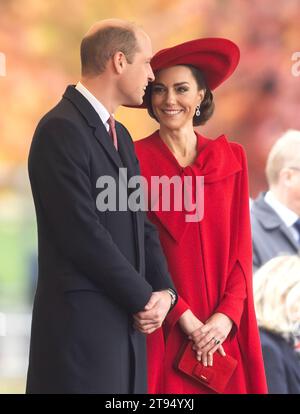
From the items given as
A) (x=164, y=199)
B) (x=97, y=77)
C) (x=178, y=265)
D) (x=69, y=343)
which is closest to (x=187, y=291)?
(x=178, y=265)

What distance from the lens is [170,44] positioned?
10.9ft

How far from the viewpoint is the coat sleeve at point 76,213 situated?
7.13 feet

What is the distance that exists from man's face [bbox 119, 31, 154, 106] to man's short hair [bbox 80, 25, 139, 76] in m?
0.03

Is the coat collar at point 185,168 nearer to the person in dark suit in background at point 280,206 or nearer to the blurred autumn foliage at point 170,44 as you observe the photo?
the blurred autumn foliage at point 170,44

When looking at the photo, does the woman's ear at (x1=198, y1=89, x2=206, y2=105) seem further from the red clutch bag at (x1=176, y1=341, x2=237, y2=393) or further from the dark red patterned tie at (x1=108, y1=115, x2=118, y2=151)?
the red clutch bag at (x1=176, y1=341, x2=237, y2=393)

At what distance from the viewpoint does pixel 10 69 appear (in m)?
3.30

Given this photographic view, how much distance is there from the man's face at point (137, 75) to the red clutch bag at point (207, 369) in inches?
30.5

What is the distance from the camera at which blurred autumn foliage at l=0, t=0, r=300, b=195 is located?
10.8 ft

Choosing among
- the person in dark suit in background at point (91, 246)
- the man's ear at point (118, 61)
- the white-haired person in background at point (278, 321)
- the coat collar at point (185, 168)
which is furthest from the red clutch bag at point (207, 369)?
the man's ear at point (118, 61)

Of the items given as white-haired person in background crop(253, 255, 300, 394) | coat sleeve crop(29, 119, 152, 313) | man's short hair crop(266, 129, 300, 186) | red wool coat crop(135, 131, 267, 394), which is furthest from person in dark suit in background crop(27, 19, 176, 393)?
man's short hair crop(266, 129, 300, 186)

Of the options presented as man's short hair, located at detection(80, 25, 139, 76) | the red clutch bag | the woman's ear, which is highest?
man's short hair, located at detection(80, 25, 139, 76)

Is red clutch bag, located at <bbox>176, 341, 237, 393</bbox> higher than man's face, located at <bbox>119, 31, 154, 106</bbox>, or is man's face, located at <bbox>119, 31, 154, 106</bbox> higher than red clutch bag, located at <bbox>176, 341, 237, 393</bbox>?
man's face, located at <bbox>119, 31, 154, 106</bbox>

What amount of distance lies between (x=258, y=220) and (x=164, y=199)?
2.93ft

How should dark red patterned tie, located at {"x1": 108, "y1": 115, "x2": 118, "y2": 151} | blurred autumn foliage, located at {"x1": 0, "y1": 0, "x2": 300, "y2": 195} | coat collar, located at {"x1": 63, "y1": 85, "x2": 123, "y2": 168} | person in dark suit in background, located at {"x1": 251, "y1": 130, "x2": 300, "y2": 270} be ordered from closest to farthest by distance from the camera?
coat collar, located at {"x1": 63, "y1": 85, "x2": 123, "y2": 168}
dark red patterned tie, located at {"x1": 108, "y1": 115, "x2": 118, "y2": 151}
blurred autumn foliage, located at {"x1": 0, "y1": 0, "x2": 300, "y2": 195}
person in dark suit in background, located at {"x1": 251, "y1": 130, "x2": 300, "y2": 270}
